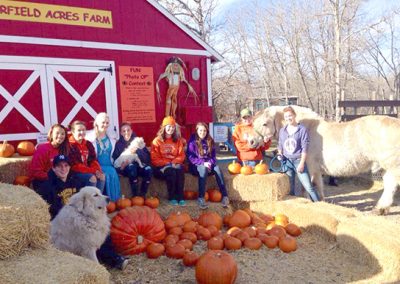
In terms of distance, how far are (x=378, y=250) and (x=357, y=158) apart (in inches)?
106

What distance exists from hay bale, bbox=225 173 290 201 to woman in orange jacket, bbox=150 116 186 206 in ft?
3.26

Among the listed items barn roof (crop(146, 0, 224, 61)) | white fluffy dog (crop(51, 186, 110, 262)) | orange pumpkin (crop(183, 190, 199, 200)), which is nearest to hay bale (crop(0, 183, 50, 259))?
white fluffy dog (crop(51, 186, 110, 262))

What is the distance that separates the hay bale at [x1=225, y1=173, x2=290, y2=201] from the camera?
633 cm

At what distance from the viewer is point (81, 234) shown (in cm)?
386

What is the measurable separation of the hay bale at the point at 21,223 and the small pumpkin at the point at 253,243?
280cm

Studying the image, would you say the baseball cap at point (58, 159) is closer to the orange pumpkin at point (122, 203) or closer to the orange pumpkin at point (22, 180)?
the orange pumpkin at point (22, 180)

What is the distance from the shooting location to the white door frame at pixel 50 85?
6727mm

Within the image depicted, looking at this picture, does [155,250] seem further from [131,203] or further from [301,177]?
[301,177]

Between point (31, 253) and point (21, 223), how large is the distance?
27cm

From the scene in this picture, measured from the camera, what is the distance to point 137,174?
6.03 m

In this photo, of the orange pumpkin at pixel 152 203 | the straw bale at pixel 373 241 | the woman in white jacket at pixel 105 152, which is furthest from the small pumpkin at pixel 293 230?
the woman in white jacket at pixel 105 152

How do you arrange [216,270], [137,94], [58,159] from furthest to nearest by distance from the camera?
1. [137,94]
2. [58,159]
3. [216,270]

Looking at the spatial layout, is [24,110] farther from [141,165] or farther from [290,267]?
[290,267]

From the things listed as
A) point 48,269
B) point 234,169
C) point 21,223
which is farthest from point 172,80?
point 48,269
